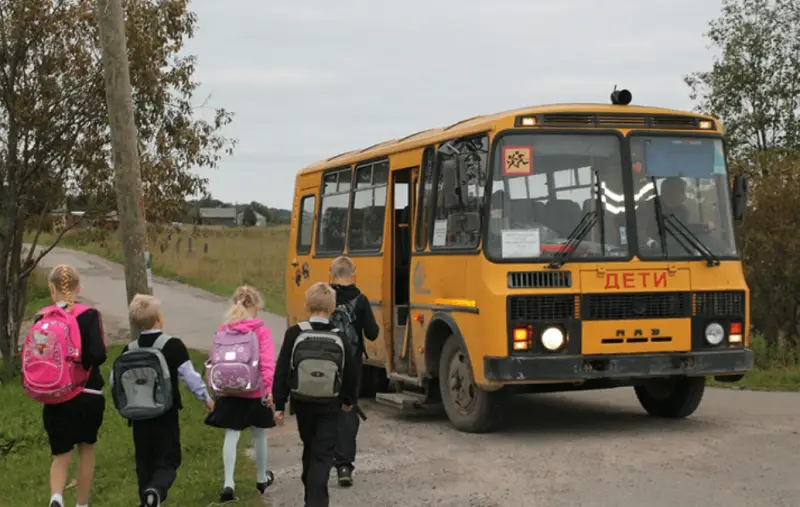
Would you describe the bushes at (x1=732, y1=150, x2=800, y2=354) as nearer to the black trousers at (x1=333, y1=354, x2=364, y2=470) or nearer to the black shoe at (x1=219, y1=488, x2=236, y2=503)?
the black trousers at (x1=333, y1=354, x2=364, y2=470)

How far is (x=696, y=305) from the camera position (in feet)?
35.3

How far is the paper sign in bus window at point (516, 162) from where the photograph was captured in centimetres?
1069

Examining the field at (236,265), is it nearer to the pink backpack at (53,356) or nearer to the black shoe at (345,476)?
the black shoe at (345,476)

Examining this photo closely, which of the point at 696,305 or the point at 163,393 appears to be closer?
the point at 163,393

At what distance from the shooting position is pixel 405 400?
1256 centimetres

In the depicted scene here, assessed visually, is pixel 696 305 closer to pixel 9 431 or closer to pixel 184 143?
pixel 9 431

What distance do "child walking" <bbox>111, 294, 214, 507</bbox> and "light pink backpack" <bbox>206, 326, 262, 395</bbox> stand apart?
18.2 inches

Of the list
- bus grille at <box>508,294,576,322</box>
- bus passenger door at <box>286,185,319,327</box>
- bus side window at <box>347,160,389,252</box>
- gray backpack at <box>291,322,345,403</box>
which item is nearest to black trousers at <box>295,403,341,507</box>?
gray backpack at <box>291,322,345,403</box>

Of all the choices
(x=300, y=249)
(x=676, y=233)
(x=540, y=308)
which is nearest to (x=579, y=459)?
(x=540, y=308)

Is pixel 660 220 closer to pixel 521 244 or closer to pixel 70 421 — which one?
pixel 521 244

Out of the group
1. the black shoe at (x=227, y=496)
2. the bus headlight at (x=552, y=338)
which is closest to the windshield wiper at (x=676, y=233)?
the bus headlight at (x=552, y=338)

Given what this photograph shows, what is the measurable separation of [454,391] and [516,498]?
3332 millimetres

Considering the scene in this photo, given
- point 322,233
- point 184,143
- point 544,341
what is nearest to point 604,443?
point 544,341

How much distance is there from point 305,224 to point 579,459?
7.68 m
